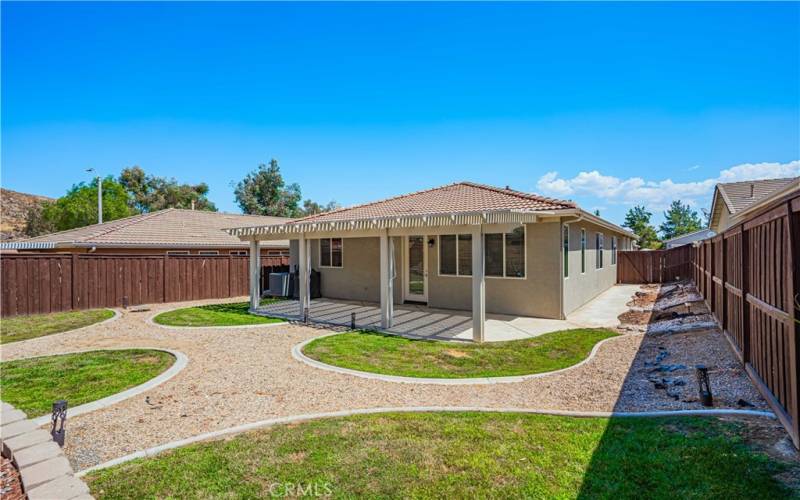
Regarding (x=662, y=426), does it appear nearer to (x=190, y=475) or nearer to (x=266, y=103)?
(x=190, y=475)

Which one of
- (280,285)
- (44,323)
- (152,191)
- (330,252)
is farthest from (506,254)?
(152,191)

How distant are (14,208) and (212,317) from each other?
49087mm

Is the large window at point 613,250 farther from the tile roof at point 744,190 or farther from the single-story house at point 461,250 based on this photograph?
the single-story house at point 461,250

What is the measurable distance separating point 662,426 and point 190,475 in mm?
4482

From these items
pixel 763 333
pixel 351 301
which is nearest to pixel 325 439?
pixel 763 333

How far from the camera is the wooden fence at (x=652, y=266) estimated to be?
2144cm

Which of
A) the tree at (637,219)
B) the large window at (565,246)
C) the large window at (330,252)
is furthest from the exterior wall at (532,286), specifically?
the tree at (637,219)

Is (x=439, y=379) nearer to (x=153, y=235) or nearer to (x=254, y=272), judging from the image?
(x=254, y=272)

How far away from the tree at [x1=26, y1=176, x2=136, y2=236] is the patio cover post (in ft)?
101

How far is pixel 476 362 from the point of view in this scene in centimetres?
709

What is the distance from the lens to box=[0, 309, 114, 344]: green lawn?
9.81m

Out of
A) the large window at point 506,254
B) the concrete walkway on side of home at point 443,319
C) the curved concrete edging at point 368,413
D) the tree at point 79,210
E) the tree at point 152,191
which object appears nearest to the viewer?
the curved concrete edging at point 368,413

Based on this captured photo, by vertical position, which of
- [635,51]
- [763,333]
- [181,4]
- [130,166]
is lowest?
[763,333]

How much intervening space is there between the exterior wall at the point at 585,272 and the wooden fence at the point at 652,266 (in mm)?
3214
